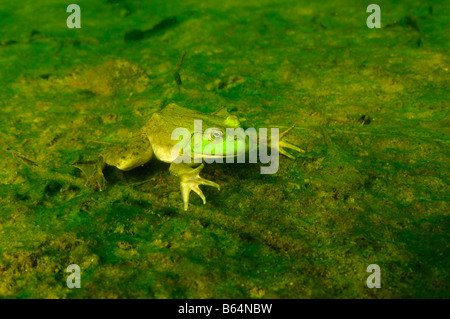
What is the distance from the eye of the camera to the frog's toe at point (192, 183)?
10.5ft

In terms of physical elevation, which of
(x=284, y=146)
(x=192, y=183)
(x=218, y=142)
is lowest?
(x=192, y=183)

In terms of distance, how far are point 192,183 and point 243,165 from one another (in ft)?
1.97

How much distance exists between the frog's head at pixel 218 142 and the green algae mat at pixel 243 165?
0.32 m

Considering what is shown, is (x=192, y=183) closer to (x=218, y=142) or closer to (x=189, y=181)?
(x=189, y=181)

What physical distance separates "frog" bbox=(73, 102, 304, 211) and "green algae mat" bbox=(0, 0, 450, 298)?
130mm

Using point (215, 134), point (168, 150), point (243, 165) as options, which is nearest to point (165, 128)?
point (168, 150)

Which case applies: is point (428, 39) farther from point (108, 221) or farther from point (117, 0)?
point (117, 0)

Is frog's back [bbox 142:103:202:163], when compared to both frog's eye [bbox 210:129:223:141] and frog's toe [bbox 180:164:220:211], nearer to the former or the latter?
frog's eye [bbox 210:129:223:141]

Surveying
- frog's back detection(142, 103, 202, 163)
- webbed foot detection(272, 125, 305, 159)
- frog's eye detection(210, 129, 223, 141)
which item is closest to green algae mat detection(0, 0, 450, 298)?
webbed foot detection(272, 125, 305, 159)

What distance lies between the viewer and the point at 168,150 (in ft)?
11.4

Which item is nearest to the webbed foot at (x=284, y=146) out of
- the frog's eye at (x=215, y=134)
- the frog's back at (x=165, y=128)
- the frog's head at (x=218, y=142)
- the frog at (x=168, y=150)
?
the frog at (x=168, y=150)

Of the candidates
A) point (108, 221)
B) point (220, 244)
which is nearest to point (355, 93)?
point (220, 244)

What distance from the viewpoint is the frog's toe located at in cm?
319

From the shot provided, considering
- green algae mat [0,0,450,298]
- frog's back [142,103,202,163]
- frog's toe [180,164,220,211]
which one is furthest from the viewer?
frog's back [142,103,202,163]
